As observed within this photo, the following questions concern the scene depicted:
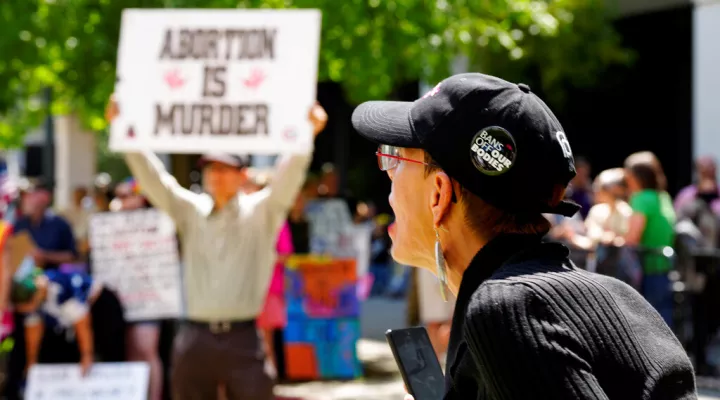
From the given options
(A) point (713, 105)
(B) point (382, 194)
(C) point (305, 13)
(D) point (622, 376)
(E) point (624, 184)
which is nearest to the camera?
(D) point (622, 376)

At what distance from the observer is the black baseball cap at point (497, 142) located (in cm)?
157

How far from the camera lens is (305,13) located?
5.93 metres

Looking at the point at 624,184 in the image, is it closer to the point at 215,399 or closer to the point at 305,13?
the point at 305,13

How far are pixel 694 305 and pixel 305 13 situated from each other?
16.5 ft

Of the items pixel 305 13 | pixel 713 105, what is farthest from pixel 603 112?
pixel 305 13

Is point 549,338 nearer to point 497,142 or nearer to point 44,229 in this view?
point 497,142

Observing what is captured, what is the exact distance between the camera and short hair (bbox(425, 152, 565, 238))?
1.66 meters

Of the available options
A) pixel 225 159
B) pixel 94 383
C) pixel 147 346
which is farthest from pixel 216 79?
pixel 147 346

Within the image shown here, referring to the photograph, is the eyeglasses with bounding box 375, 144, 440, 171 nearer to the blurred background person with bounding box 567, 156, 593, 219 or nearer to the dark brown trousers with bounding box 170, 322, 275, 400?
the dark brown trousers with bounding box 170, 322, 275, 400

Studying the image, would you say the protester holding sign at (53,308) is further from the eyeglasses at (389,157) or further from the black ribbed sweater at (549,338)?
the black ribbed sweater at (549,338)

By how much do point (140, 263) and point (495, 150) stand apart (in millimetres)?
6666

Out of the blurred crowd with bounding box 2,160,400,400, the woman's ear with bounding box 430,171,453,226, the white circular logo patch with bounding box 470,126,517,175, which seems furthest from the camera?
the blurred crowd with bounding box 2,160,400,400

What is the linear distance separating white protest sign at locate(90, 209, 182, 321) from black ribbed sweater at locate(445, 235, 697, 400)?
6.50 meters

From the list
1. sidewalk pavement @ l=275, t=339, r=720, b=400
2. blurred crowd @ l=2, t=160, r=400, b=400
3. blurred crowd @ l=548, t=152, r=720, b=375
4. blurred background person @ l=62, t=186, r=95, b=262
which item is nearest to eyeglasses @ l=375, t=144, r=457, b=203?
blurred crowd @ l=2, t=160, r=400, b=400
